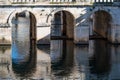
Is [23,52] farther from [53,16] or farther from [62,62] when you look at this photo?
[53,16]

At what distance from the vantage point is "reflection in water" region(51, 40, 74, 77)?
121ft

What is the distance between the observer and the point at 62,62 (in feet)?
133

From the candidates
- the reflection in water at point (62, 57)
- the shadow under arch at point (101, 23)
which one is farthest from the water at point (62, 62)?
the shadow under arch at point (101, 23)

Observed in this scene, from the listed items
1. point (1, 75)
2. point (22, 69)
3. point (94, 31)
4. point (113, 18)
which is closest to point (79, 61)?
point (22, 69)

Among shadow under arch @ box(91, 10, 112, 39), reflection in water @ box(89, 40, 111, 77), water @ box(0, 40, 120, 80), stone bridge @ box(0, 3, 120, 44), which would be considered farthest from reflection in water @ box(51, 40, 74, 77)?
shadow under arch @ box(91, 10, 112, 39)

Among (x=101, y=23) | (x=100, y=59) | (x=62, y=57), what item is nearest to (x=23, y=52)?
(x=62, y=57)

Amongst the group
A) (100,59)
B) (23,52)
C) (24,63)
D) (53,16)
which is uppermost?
(53,16)

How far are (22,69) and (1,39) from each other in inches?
525

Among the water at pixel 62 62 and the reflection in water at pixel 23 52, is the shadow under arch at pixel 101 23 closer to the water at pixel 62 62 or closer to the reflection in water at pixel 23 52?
the water at pixel 62 62

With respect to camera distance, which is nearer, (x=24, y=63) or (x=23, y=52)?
(x=24, y=63)

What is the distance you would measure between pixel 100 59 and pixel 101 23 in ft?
51.6

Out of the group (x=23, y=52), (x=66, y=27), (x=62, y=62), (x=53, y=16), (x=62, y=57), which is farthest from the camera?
(x=66, y=27)

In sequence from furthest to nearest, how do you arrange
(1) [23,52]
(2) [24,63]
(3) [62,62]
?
(1) [23,52] → (3) [62,62] → (2) [24,63]

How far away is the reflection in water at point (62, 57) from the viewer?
36.9m
